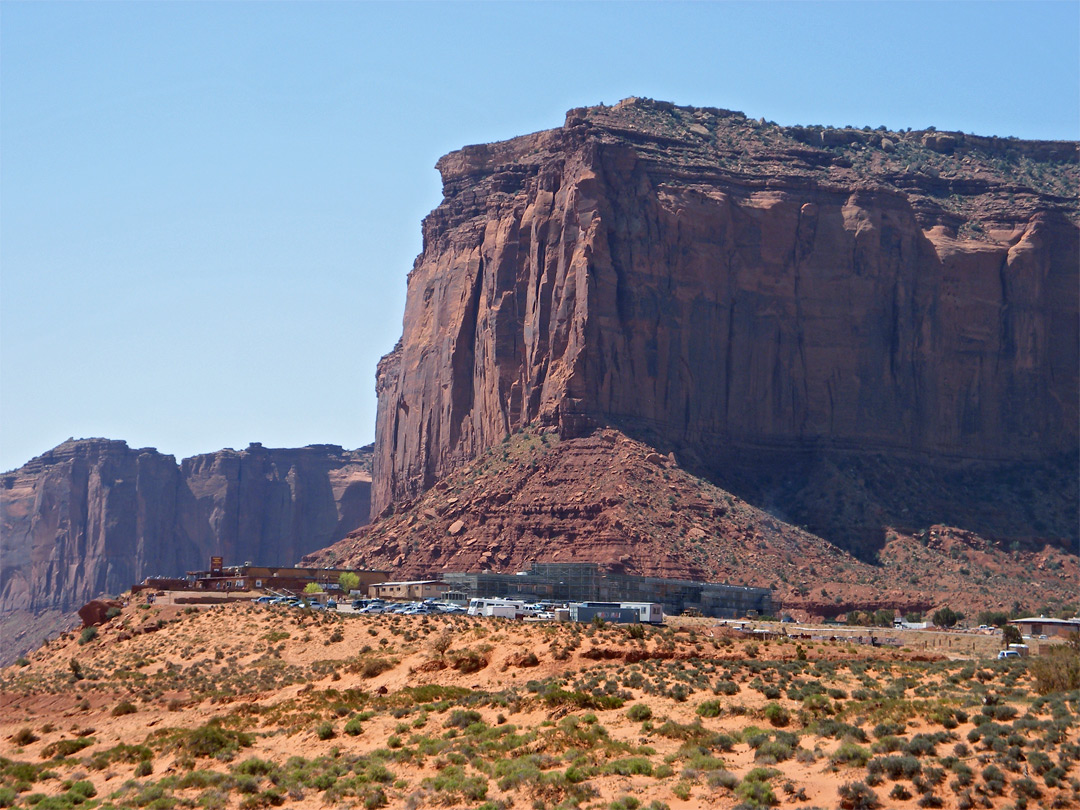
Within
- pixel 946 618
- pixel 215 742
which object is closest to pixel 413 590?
pixel 946 618

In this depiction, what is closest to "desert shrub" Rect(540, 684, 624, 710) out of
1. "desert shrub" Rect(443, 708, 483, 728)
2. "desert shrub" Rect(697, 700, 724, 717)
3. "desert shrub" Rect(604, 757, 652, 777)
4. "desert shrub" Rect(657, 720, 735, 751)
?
"desert shrub" Rect(443, 708, 483, 728)

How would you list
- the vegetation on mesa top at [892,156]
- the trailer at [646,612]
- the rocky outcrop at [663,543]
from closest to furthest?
the trailer at [646,612] < the rocky outcrop at [663,543] < the vegetation on mesa top at [892,156]

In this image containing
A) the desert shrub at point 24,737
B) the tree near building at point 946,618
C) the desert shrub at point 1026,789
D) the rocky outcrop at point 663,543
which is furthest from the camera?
the rocky outcrop at point 663,543

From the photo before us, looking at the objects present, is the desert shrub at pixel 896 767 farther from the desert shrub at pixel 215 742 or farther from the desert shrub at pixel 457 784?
the desert shrub at pixel 215 742

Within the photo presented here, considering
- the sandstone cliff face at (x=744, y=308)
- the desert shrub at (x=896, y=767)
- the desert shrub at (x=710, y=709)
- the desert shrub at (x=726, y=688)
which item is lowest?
the desert shrub at (x=896, y=767)

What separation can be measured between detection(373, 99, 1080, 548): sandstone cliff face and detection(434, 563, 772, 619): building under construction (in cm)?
2245

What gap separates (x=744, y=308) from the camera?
136 meters

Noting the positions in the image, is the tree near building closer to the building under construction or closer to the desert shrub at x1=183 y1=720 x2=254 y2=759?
the building under construction

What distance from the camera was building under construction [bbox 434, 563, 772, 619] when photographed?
327 ft

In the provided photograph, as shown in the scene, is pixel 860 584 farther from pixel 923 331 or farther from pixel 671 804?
pixel 671 804

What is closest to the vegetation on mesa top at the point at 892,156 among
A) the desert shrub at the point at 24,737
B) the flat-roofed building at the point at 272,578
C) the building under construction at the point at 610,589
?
the flat-roofed building at the point at 272,578

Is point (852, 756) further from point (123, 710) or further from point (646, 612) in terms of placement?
point (646, 612)

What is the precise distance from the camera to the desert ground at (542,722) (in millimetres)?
44875

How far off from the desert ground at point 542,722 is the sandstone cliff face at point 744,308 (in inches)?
2023
